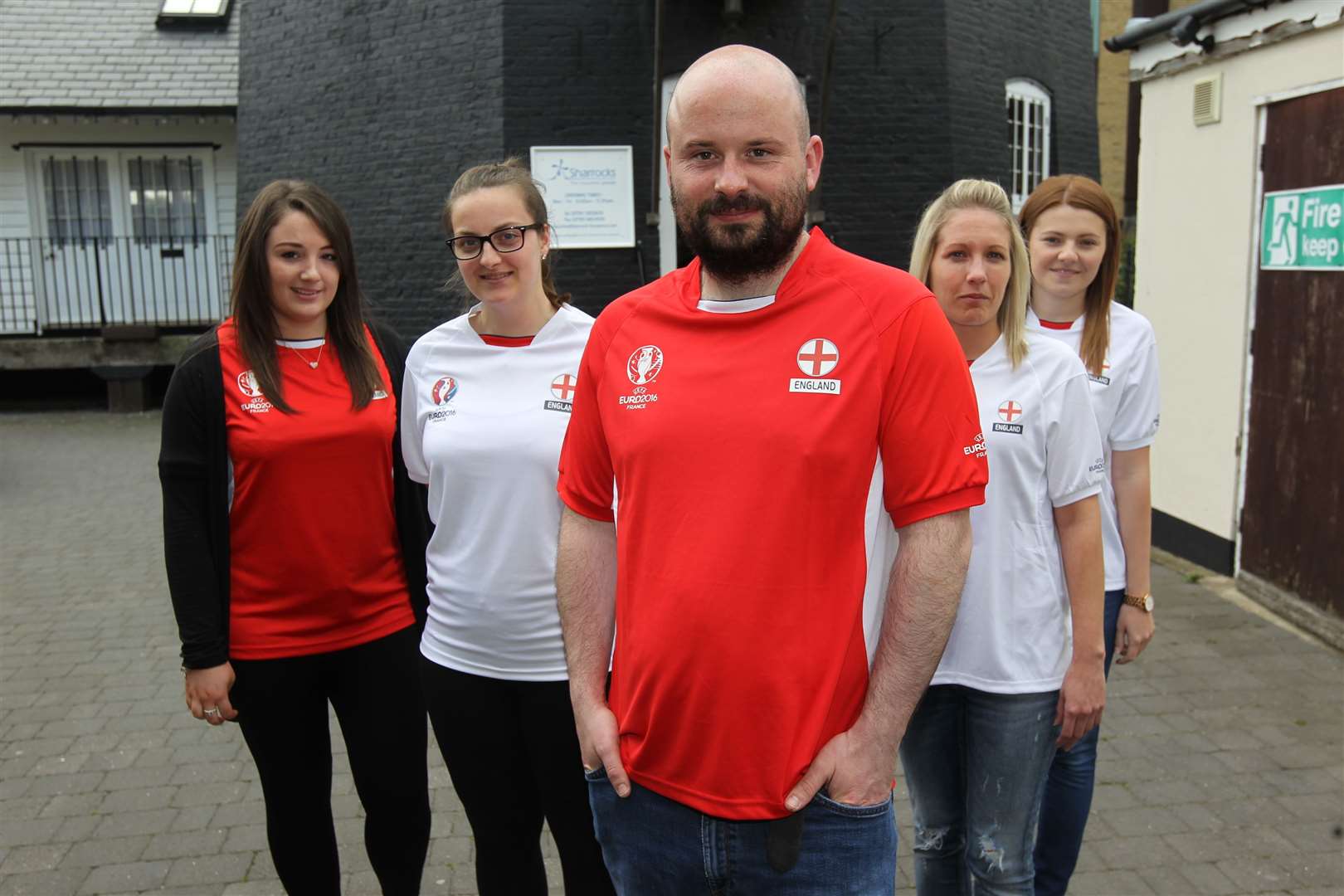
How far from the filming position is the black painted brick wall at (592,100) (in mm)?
11227

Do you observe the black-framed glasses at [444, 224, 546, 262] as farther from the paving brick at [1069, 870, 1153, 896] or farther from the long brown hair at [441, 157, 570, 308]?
the paving brick at [1069, 870, 1153, 896]

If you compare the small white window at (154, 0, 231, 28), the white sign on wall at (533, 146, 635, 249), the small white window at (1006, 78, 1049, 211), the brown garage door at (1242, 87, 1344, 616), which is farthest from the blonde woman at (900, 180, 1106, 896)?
the small white window at (154, 0, 231, 28)

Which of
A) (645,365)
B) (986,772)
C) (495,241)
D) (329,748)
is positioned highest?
(495,241)

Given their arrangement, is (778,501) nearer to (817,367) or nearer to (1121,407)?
(817,367)

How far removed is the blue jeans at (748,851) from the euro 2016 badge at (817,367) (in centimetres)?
67

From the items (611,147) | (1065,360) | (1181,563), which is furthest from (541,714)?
(611,147)

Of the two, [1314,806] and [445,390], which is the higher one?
[445,390]

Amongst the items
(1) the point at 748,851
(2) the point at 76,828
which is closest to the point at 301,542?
(1) the point at 748,851

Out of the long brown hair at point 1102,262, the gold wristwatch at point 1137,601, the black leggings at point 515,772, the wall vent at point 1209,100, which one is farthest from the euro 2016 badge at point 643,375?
the wall vent at point 1209,100

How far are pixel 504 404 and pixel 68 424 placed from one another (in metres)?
13.9

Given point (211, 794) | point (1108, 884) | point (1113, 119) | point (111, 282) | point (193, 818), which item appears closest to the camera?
point (1108, 884)

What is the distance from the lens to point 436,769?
471 cm

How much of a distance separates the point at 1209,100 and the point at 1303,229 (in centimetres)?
131

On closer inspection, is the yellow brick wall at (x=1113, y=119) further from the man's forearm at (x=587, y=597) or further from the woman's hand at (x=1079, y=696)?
the man's forearm at (x=587, y=597)
